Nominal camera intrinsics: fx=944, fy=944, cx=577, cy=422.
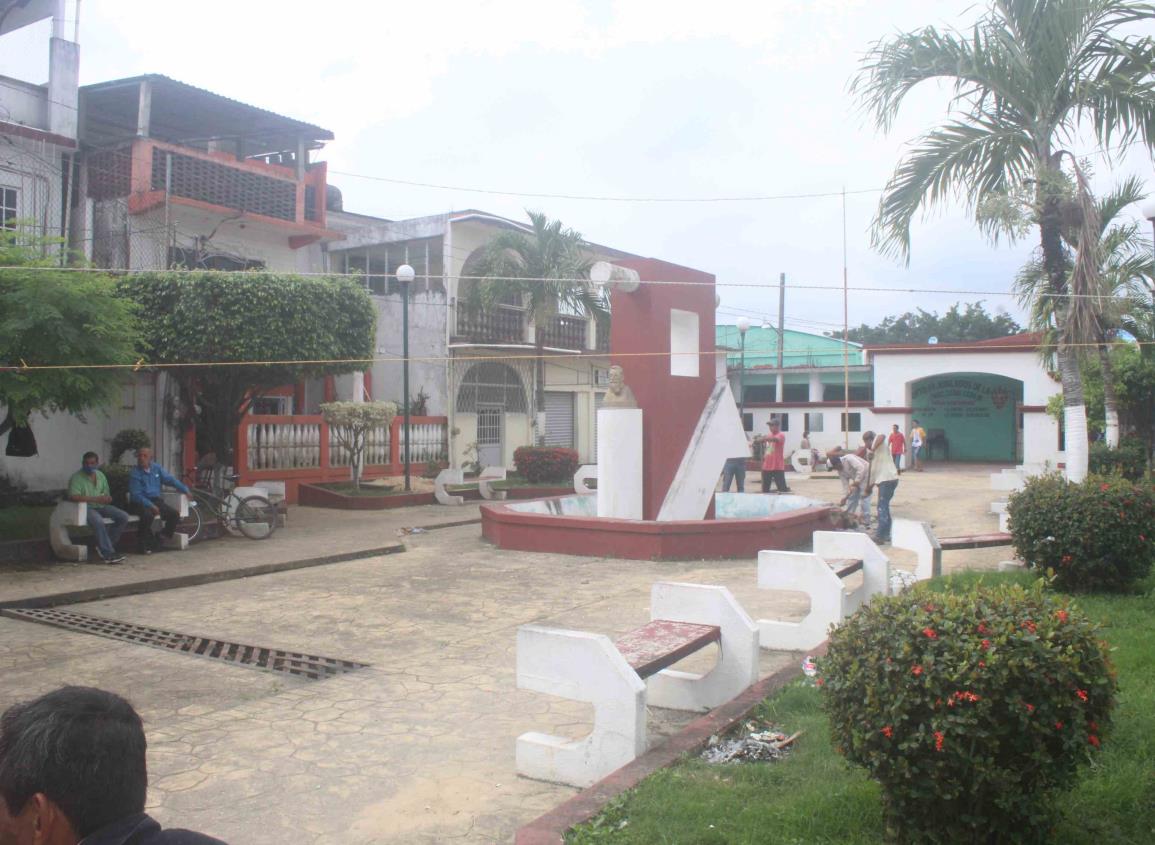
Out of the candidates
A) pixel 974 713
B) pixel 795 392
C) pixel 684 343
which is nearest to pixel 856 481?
pixel 684 343

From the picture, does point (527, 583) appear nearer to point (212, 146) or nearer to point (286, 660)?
point (286, 660)

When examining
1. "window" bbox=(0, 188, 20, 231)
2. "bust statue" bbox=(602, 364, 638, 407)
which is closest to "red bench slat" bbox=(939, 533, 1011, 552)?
"bust statue" bbox=(602, 364, 638, 407)

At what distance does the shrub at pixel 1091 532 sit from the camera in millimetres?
6961

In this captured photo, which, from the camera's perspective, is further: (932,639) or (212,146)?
(212,146)

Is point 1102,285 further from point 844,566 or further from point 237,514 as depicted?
point 237,514

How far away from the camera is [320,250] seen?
72.0 feet

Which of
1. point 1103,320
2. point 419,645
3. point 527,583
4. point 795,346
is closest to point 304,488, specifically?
point 527,583

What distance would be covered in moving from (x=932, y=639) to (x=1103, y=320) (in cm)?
852

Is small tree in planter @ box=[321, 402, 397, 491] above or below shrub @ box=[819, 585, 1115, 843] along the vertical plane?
above

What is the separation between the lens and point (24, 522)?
12961 mm

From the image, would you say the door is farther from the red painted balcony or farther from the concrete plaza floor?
the concrete plaza floor

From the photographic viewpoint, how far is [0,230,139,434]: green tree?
9.52 m

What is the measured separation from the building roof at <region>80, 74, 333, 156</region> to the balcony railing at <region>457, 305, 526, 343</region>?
535 centimetres

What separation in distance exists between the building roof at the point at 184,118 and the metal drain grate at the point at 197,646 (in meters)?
11.9
